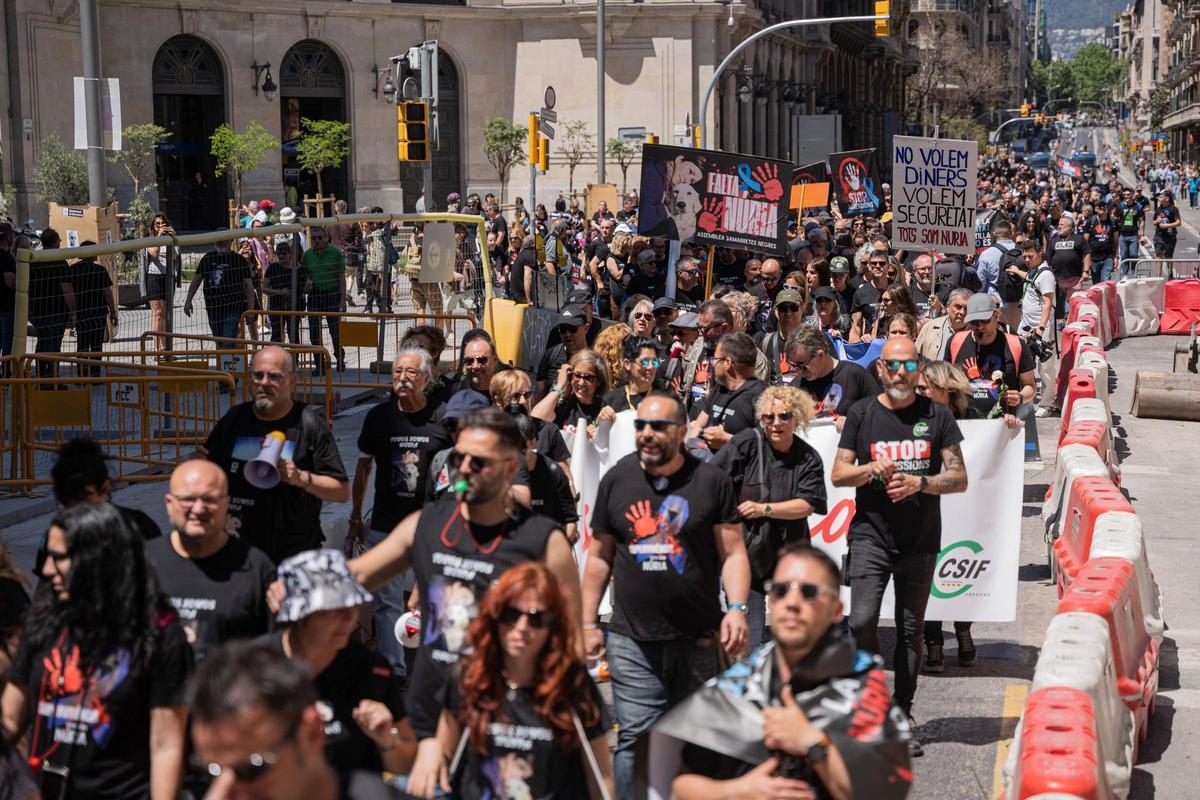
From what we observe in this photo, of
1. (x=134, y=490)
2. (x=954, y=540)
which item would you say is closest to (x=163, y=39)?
(x=134, y=490)

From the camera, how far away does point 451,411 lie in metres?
7.39

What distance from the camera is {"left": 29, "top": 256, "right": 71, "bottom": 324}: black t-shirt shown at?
46.5ft

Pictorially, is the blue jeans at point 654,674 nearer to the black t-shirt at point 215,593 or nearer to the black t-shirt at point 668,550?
the black t-shirt at point 668,550

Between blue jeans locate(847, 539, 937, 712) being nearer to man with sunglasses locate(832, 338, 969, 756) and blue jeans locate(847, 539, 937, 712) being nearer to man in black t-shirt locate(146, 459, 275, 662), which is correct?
man with sunglasses locate(832, 338, 969, 756)

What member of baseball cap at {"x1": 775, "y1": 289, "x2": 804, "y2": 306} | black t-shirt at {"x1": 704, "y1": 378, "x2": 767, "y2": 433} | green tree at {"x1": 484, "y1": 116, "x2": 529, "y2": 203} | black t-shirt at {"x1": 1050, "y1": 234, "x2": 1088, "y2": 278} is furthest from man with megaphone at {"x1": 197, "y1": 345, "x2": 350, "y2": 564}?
green tree at {"x1": 484, "y1": 116, "x2": 529, "y2": 203}

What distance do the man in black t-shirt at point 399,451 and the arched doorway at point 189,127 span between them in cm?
4062

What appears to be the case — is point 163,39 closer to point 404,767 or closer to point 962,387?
point 962,387

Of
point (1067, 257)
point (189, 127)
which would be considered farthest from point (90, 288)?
point (189, 127)

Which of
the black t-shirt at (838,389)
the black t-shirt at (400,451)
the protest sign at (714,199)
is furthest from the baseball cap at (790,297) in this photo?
the protest sign at (714,199)

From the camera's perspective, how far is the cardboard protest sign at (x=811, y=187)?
24516 mm

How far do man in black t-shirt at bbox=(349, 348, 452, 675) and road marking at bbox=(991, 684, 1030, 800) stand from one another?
274 cm

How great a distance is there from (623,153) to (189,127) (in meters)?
12.9

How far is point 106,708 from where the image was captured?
4.45 metres

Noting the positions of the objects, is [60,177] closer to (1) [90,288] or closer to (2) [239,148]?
(2) [239,148]
